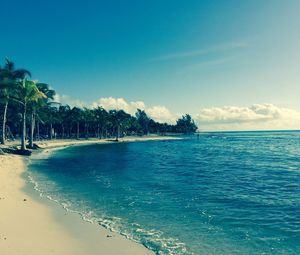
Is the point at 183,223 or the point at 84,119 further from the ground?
the point at 84,119

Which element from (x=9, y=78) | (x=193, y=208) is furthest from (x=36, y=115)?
(x=193, y=208)

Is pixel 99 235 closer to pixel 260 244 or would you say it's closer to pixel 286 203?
pixel 260 244

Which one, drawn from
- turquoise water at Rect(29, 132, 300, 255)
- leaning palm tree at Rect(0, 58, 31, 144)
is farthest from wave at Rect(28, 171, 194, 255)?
leaning palm tree at Rect(0, 58, 31, 144)

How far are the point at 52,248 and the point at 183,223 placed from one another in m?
7.15

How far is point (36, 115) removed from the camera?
294 feet

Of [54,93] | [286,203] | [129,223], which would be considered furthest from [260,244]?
[54,93]

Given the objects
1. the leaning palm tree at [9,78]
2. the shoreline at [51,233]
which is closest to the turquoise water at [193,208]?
the shoreline at [51,233]

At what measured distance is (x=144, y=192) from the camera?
25.6 m

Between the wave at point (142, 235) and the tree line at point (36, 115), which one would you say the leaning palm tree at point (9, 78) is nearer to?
the tree line at point (36, 115)

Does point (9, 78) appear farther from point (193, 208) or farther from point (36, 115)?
point (193, 208)

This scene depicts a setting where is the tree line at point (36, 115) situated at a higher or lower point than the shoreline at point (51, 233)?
higher

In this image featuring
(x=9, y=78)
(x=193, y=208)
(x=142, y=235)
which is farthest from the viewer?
(x=9, y=78)

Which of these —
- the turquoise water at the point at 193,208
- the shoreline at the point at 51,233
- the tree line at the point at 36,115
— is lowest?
the turquoise water at the point at 193,208

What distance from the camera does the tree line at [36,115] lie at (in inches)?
2299
